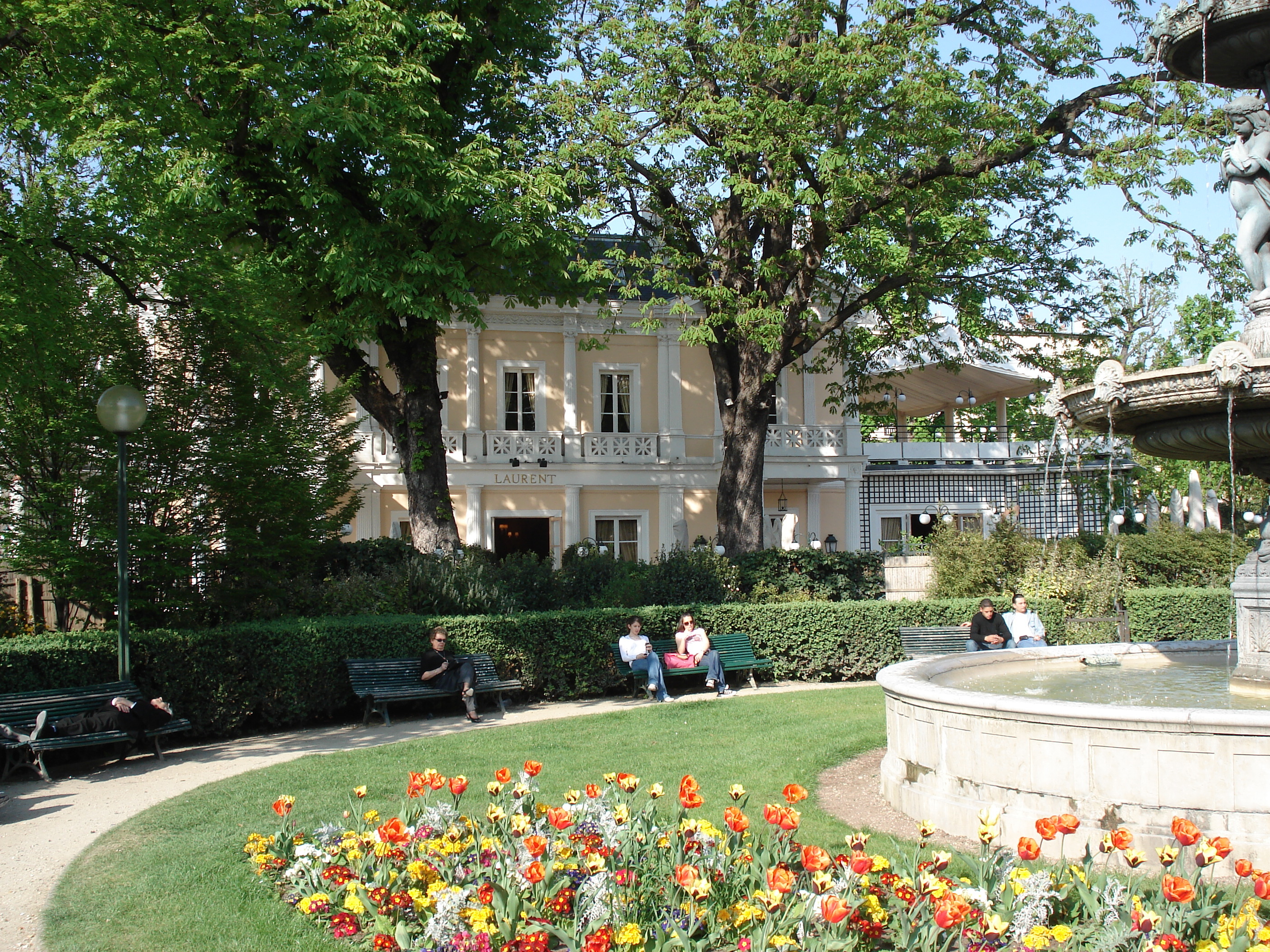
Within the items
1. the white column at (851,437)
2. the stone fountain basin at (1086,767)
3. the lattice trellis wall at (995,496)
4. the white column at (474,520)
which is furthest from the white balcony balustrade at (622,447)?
the stone fountain basin at (1086,767)

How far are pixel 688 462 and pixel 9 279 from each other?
714 inches

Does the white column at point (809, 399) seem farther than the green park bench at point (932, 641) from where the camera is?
Yes

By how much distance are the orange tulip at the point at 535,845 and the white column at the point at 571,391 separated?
21.3 meters

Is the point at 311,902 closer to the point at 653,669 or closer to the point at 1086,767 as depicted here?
the point at 1086,767

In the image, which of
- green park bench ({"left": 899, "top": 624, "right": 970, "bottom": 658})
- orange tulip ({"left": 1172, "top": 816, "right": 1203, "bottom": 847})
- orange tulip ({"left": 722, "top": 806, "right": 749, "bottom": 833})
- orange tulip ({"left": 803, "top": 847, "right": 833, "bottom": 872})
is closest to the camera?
orange tulip ({"left": 803, "top": 847, "right": 833, "bottom": 872})

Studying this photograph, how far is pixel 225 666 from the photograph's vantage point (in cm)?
1120

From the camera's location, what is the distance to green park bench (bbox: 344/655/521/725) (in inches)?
469

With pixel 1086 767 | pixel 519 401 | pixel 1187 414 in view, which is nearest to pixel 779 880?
pixel 1086 767

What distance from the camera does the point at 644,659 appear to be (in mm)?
13523

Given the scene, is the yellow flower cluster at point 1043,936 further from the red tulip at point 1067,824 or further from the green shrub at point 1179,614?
the green shrub at point 1179,614

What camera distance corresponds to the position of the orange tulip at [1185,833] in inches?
172

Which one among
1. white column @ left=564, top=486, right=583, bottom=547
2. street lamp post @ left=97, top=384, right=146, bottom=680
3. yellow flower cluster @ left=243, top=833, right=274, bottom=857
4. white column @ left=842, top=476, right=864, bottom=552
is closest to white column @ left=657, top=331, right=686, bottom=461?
white column @ left=564, top=486, right=583, bottom=547

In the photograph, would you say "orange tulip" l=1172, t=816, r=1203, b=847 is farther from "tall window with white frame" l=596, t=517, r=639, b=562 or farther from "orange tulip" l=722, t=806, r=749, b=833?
"tall window with white frame" l=596, t=517, r=639, b=562

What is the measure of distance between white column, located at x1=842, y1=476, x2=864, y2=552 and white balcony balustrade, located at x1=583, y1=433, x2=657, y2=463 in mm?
5394
